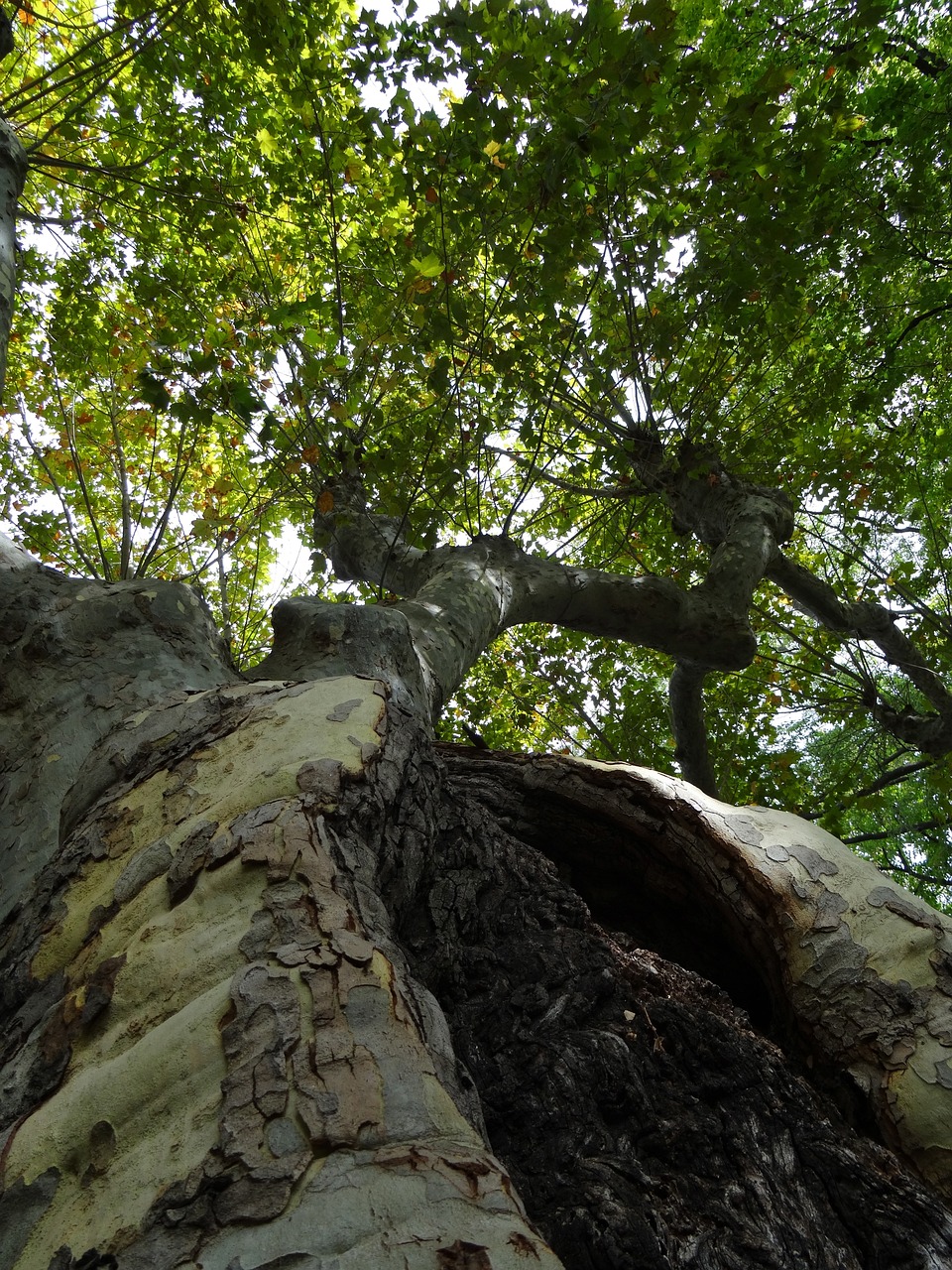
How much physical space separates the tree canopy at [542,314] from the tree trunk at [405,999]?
72.3 inches

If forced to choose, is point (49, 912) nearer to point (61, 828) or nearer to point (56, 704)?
point (61, 828)

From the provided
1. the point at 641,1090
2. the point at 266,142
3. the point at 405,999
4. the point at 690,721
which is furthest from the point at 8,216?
the point at 690,721

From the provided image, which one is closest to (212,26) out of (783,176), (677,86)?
(677,86)

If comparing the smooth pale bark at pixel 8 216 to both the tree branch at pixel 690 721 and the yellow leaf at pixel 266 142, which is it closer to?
the yellow leaf at pixel 266 142

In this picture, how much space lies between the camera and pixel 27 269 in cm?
667

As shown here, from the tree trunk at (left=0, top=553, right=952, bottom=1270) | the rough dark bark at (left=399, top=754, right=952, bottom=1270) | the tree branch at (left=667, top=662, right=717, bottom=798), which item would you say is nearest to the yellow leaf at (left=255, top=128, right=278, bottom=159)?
the tree trunk at (left=0, top=553, right=952, bottom=1270)

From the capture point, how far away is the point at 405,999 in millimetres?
1147

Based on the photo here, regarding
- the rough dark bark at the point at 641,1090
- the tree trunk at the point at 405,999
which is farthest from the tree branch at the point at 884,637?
the rough dark bark at the point at 641,1090

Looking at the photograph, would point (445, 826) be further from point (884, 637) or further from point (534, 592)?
point (884, 637)

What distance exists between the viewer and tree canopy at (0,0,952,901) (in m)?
4.11

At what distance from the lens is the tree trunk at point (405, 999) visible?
0.91 meters

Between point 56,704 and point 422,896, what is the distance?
4.22 feet

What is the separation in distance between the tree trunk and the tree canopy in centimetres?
184

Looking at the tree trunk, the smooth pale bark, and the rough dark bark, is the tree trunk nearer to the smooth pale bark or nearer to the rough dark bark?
the rough dark bark
